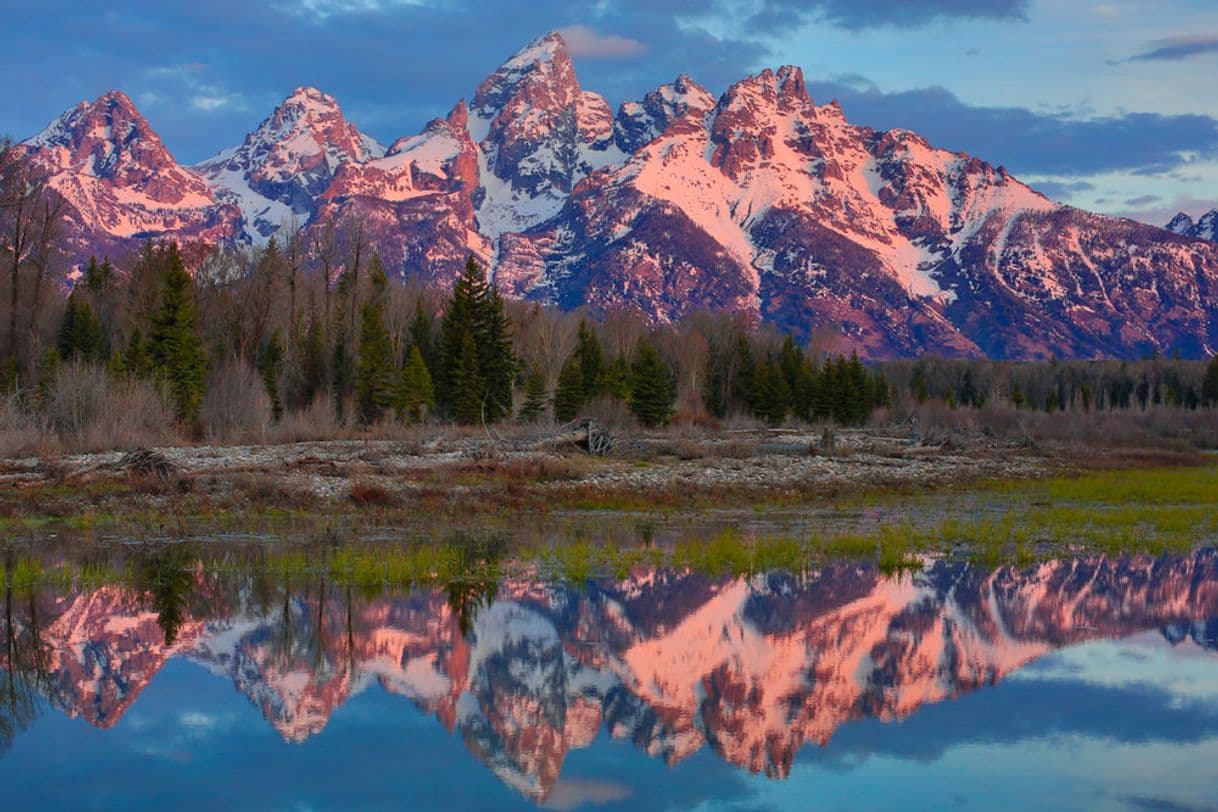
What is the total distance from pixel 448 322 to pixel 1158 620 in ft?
217

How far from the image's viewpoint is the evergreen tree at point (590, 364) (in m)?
94.4

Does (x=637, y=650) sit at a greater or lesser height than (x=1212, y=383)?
lesser

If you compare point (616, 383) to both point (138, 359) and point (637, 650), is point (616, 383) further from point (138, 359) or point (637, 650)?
point (637, 650)

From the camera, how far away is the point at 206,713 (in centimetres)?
1320

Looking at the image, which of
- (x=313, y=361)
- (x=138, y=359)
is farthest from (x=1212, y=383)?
(x=138, y=359)

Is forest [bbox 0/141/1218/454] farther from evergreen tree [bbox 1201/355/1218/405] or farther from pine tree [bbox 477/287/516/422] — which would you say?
evergreen tree [bbox 1201/355/1218/405]

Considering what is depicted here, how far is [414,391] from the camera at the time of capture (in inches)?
3036

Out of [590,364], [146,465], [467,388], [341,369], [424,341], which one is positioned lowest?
[146,465]

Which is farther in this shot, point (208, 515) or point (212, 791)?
point (208, 515)

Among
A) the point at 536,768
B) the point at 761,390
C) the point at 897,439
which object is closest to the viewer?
the point at 536,768

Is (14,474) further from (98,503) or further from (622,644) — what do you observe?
(622,644)

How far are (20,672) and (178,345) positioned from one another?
5509cm

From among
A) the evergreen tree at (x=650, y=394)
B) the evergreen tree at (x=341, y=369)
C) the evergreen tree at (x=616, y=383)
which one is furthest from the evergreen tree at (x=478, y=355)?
the evergreen tree at (x=616, y=383)

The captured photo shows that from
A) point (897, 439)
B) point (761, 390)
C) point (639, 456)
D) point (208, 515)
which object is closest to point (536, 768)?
point (208, 515)
